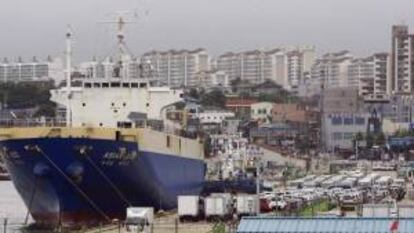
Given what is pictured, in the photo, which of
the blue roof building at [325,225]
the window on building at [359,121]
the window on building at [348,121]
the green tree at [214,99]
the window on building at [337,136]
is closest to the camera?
the blue roof building at [325,225]

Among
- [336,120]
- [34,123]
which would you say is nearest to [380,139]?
[336,120]

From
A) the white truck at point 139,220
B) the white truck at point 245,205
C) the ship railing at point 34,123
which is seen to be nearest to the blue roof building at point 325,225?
the white truck at point 139,220

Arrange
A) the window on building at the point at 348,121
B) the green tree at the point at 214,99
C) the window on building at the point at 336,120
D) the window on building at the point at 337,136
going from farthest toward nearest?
the green tree at the point at 214,99 < the window on building at the point at 337,136 < the window on building at the point at 336,120 < the window on building at the point at 348,121

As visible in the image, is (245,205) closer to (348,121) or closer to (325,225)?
(325,225)

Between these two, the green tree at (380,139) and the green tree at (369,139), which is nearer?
the green tree at (369,139)

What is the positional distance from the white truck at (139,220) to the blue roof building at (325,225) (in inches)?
387

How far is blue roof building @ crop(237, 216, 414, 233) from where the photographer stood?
2327 cm

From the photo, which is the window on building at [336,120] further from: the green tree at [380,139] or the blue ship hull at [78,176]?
the blue ship hull at [78,176]

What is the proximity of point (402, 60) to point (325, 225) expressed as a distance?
155 metres

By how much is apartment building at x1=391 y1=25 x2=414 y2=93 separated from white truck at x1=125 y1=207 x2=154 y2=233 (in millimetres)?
139090

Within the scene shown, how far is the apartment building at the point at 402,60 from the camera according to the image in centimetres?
17312

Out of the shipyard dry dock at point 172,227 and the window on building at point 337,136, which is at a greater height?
the shipyard dry dock at point 172,227

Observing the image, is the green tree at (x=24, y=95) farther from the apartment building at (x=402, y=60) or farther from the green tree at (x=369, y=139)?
the apartment building at (x=402, y=60)

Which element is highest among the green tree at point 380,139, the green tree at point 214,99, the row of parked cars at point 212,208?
the green tree at point 214,99
